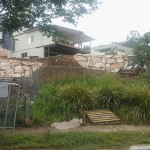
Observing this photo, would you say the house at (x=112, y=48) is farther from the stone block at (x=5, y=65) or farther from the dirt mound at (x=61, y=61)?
the stone block at (x=5, y=65)

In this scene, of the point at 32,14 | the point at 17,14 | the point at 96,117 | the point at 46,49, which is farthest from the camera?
the point at 46,49

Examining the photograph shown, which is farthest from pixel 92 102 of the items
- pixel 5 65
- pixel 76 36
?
pixel 76 36

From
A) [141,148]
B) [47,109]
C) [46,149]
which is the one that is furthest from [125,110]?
[46,149]

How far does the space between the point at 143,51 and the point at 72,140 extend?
1245 centimetres

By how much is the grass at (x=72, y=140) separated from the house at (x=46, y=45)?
2870 centimetres

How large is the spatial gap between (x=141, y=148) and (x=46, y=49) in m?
31.7

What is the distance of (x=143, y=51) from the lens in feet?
60.5

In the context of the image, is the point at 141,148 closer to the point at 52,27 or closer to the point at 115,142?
the point at 115,142

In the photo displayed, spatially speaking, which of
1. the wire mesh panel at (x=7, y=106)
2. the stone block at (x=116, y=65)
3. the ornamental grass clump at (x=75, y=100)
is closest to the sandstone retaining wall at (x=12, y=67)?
the stone block at (x=116, y=65)

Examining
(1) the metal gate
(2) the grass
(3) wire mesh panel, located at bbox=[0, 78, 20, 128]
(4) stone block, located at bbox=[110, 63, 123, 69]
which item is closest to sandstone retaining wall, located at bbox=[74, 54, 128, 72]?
(4) stone block, located at bbox=[110, 63, 123, 69]

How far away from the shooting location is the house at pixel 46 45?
36.9 m

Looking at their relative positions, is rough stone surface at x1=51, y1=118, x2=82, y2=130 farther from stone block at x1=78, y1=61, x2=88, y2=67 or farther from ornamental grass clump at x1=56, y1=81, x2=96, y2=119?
stone block at x1=78, y1=61, x2=88, y2=67

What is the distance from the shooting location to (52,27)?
30.2ft

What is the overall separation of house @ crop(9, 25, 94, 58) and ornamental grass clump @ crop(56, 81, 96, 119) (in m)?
25.9
